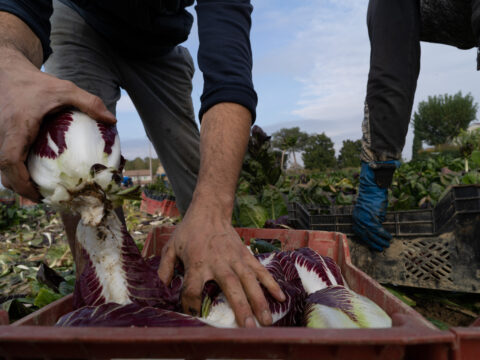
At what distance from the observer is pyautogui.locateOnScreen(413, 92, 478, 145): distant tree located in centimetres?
5850

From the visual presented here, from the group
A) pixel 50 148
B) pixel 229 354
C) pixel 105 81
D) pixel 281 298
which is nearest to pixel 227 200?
pixel 281 298

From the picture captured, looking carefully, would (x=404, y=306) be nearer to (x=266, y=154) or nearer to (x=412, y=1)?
(x=412, y=1)

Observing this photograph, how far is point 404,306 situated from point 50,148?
4.23 ft

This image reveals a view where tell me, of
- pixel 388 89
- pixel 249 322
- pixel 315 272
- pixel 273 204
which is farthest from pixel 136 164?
pixel 249 322

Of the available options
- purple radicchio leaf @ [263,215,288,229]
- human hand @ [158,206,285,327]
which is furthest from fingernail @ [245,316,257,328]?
purple radicchio leaf @ [263,215,288,229]

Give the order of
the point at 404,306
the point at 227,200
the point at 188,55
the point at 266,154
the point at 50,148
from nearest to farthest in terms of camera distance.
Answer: the point at 404,306, the point at 50,148, the point at 227,200, the point at 188,55, the point at 266,154

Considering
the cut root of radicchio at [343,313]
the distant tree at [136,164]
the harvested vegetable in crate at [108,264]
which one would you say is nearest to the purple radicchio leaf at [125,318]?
the harvested vegetable in crate at [108,264]

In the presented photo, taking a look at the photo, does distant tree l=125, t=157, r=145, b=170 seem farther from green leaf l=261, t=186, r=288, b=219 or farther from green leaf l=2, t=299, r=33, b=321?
green leaf l=2, t=299, r=33, b=321

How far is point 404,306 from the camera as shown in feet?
3.31

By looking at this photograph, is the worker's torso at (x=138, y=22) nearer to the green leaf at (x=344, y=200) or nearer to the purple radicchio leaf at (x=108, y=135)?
the purple radicchio leaf at (x=108, y=135)

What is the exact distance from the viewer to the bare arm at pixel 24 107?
1165 millimetres

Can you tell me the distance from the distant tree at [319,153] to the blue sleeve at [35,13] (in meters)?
55.2

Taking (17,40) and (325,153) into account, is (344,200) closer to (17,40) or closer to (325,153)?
(17,40)

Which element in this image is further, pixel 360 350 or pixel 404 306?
pixel 404 306
